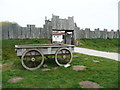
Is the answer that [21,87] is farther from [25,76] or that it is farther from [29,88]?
[25,76]

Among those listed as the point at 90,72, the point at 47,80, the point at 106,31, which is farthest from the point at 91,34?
the point at 47,80

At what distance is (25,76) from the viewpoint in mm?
6199

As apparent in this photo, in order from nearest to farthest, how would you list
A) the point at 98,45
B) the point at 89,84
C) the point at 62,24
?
the point at 89,84
the point at 62,24
the point at 98,45

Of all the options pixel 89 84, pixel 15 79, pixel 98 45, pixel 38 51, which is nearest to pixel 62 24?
pixel 98 45

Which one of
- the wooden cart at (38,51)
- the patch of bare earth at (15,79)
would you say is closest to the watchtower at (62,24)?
the wooden cart at (38,51)

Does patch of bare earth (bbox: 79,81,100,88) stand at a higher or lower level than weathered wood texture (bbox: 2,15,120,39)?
lower

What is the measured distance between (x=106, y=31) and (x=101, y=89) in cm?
2520

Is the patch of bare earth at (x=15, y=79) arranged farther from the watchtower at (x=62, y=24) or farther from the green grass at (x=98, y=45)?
the green grass at (x=98, y=45)

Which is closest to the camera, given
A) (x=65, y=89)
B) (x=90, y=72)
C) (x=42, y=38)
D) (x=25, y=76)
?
(x=65, y=89)

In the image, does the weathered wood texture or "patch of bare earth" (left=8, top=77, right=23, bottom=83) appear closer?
"patch of bare earth" (left=8, top=77, right=23, bottom=83)

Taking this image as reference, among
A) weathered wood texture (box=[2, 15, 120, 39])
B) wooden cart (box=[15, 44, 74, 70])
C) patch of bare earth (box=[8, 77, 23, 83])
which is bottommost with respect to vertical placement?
patch of bare earth (box=[8, 77, 23, 83])

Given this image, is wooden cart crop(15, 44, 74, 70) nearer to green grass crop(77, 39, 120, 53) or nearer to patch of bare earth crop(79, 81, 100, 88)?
patch of bare earth crop(79, 81, 100, 88)

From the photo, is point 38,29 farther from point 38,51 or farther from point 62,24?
point 38,51

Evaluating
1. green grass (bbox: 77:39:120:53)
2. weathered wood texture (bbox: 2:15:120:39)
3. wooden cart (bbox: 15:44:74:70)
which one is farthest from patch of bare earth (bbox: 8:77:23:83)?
green grass (bbox: 77:39:120:53)
